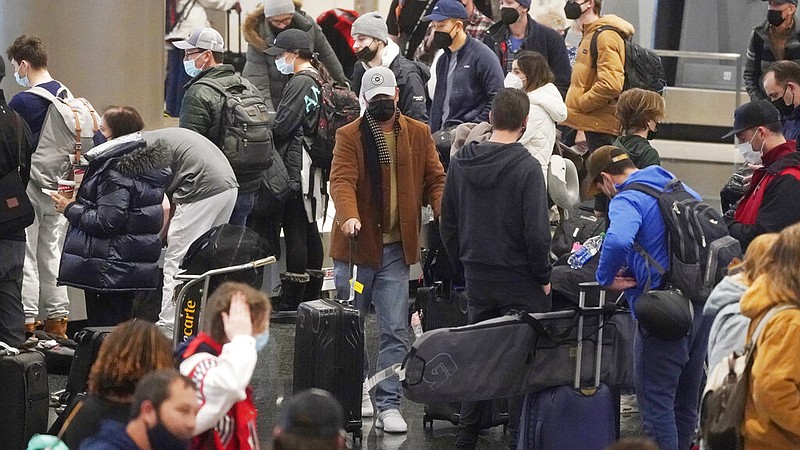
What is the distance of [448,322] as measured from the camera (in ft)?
26.1

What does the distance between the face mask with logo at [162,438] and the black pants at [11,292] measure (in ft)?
13.5

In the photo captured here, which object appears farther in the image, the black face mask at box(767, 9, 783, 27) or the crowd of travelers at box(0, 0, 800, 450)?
the black face mask at box(767, 9, 783, 27)

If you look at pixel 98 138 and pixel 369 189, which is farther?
pixel 98 138

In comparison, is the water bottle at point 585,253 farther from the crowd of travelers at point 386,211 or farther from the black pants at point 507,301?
the black pants at point 507,301

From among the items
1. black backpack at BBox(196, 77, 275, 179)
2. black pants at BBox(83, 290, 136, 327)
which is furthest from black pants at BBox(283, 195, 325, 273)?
black pants at BBox(83, 290, 136, 327)

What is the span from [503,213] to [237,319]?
243cm

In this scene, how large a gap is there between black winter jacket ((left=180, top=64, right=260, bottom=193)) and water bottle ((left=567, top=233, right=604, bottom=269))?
2.91 m

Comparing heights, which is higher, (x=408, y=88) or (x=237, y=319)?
(x=408, y=88)

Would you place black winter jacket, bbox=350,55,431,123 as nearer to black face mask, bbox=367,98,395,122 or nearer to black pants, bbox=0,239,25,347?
black face mask, bbox=367,98,395,122

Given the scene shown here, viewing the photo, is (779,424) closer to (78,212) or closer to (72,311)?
(78,212)

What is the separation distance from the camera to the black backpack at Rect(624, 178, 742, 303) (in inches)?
252

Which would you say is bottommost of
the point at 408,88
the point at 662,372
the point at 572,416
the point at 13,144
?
the point at 572,416

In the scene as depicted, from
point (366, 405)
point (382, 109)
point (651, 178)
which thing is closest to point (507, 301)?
point (651, 178)

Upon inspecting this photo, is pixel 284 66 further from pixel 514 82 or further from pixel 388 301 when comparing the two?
pixel 388 301
